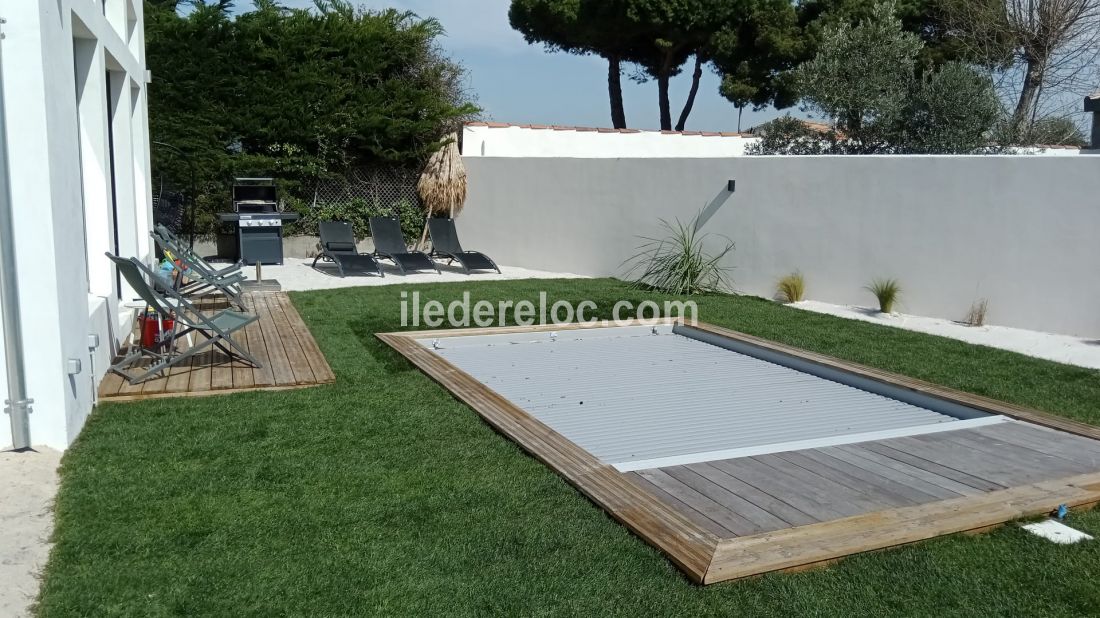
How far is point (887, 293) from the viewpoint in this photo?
936cm

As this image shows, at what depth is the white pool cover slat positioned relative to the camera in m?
5.07

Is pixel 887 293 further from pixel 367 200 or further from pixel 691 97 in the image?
pixel 691 97

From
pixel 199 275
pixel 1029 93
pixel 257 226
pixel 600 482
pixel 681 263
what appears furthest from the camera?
pixel 1029 93

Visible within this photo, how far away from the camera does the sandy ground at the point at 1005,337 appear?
7.39m

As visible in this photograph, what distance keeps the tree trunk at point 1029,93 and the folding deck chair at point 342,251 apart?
12.9 m

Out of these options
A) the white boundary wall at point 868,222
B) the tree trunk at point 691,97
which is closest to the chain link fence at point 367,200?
the white boundary wall at point 868,222

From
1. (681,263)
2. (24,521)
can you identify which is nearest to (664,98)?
(681,263)

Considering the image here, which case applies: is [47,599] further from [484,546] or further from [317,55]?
[317,55]

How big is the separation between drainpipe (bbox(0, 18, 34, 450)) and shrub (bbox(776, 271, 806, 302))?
822 centimetres

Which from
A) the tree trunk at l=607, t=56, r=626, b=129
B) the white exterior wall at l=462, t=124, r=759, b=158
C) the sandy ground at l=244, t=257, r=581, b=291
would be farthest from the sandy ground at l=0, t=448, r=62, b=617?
the tree trunk at l=607, t=56, r=626, b=129

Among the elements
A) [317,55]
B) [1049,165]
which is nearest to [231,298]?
[317,55]

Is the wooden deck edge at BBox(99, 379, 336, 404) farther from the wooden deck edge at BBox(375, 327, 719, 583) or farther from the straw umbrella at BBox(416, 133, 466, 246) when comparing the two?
the straw umbrella at BBox(416, 133, 466, 246)

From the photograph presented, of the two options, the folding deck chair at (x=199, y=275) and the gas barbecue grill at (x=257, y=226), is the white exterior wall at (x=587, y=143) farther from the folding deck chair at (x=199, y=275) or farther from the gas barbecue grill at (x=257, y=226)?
the folding deck chair at (x=199, y=275)

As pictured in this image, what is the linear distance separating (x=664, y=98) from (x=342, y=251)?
1477 centimetres
